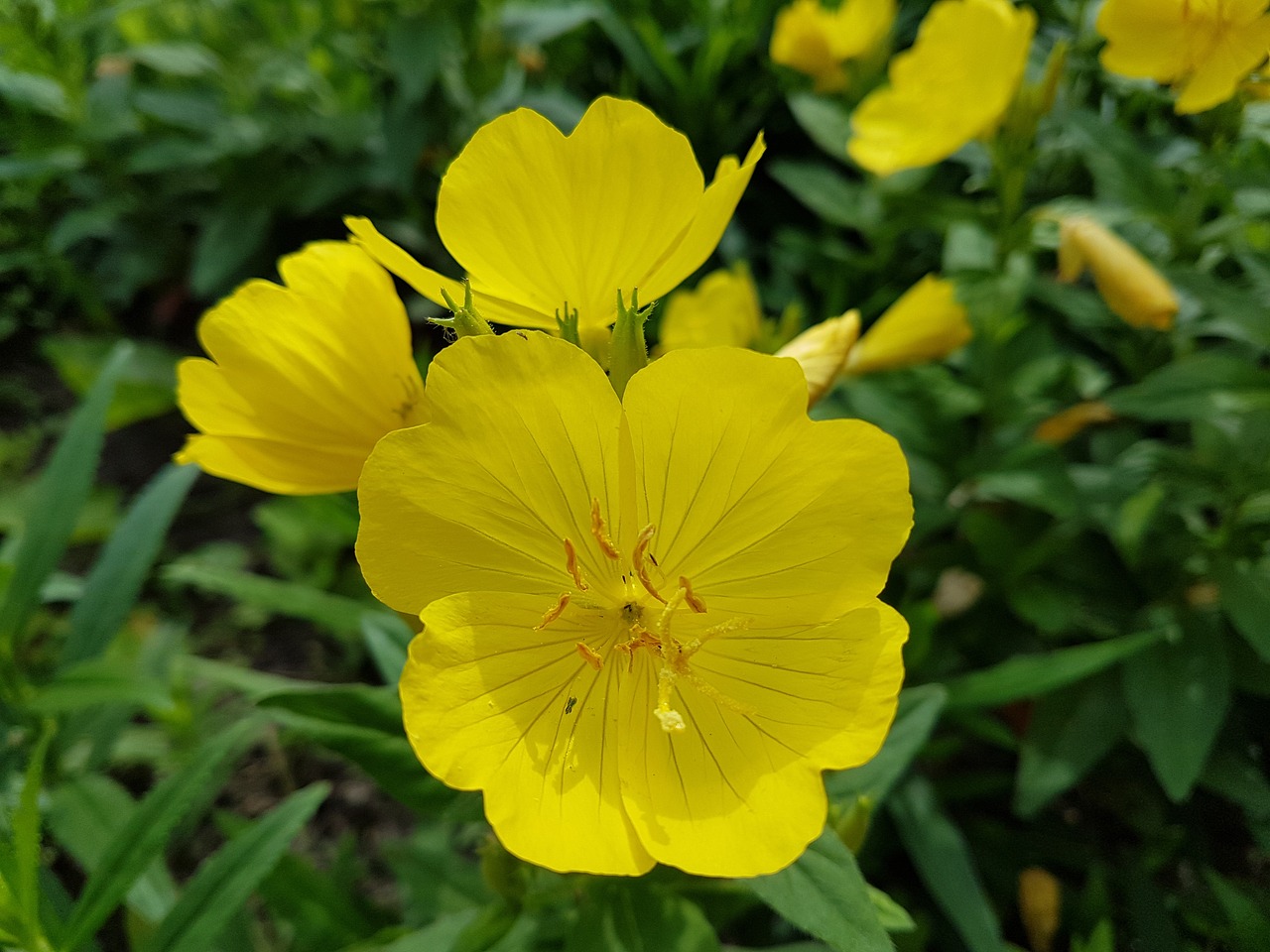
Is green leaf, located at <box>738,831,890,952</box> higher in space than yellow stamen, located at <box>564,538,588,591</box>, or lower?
lower

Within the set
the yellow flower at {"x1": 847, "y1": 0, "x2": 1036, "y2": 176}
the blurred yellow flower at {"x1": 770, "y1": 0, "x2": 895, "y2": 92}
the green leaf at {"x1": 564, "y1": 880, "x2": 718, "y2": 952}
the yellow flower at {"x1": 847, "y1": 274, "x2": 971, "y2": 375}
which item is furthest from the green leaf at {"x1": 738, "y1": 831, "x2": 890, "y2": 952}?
the blurred yellow flower at {"x1": 770, "y1": 0, "x2": 895, "y2": 92}

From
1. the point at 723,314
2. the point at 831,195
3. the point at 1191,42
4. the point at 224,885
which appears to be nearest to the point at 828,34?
the point at 831,195

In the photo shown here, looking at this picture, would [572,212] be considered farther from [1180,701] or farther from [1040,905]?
[1040,905]

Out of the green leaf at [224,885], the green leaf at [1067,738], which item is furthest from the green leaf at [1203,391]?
the green leaf at [224,885]

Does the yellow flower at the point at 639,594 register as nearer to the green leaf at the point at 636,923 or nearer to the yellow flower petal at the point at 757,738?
the yellow flower petal at the point at 757,738

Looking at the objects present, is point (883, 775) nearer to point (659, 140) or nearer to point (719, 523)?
point (719, 523)

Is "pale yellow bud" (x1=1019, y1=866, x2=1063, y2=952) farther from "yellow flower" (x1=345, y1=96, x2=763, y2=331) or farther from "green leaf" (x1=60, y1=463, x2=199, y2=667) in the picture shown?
"green leaf" (x1=60, y1=463, x2=199, y2=667)
